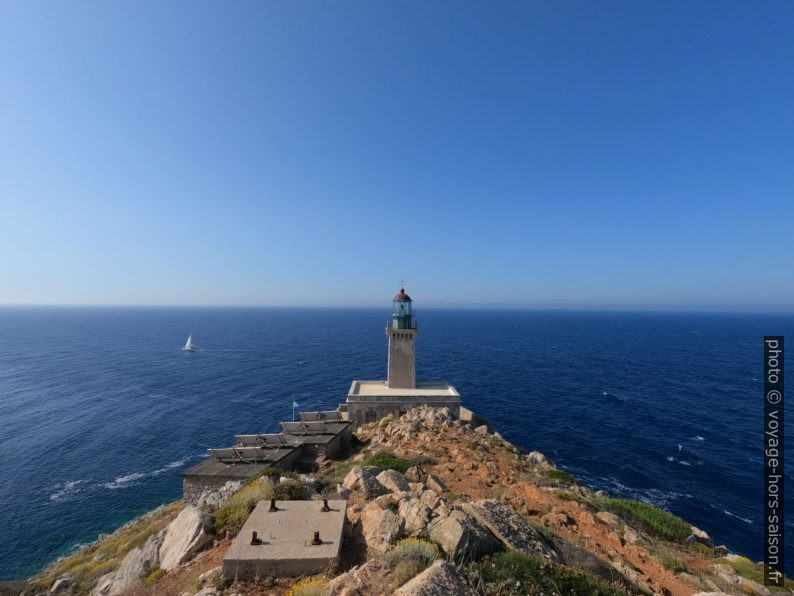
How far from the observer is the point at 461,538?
798cm

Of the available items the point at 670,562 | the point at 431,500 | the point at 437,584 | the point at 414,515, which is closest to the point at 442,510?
the point at 414,515

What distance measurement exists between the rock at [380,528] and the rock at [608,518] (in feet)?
33.5

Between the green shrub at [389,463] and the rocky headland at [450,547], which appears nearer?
the rocky headland at [450,547]

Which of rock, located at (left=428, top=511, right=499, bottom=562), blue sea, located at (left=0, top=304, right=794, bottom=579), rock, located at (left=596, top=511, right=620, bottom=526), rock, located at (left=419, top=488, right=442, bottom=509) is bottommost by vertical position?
blue sea, located at (left=0, top=304, right=794, bottom=579)

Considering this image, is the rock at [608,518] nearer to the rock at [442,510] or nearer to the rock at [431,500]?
the rock at [431,500]

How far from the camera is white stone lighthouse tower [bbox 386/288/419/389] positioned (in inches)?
1415

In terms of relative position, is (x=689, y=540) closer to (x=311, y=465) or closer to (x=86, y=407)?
(x=311, y=465)

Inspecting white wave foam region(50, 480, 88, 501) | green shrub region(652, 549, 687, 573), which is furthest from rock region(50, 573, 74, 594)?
white wave foam region(50, 480, 88, 501)

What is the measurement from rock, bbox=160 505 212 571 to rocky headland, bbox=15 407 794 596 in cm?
3

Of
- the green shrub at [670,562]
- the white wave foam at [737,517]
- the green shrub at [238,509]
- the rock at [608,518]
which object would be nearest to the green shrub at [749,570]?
the green shrub at [670,562]

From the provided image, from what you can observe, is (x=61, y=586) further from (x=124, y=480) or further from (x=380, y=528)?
(x=124, y=480)

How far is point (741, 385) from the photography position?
63062 millimetres

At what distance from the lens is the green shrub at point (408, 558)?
6.90 m

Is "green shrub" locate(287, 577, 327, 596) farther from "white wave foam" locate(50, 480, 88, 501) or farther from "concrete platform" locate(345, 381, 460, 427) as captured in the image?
"white wave foam" locate(50, 480, 88, 501)
